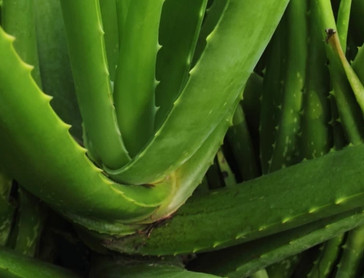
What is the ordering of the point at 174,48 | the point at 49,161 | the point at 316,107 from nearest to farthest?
the point at 49,161
the point at 174,48
the point at 316,107

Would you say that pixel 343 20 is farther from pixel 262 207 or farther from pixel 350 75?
pixel 262 207

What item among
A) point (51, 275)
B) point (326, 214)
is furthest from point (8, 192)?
point (326, 214)

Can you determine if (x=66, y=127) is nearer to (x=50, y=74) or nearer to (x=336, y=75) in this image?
(x=50, y=74)

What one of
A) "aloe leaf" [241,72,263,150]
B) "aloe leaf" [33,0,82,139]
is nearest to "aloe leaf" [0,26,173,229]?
"aloe leaf" [33,0,82,139]

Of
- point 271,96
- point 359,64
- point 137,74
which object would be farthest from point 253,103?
point 137,74

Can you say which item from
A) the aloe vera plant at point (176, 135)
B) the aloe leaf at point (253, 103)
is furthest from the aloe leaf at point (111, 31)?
the aloe leaf at point (253, 103)

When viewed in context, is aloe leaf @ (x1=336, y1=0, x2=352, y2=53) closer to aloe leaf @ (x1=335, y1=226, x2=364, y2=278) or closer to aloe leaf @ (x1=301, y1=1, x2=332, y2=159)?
aloe leaf @ (x1=301, y1=1, x2=332, y2=159)

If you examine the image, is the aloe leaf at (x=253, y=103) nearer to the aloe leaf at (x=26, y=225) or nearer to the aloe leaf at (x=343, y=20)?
the aloe leaf at (x=343, y=20)
